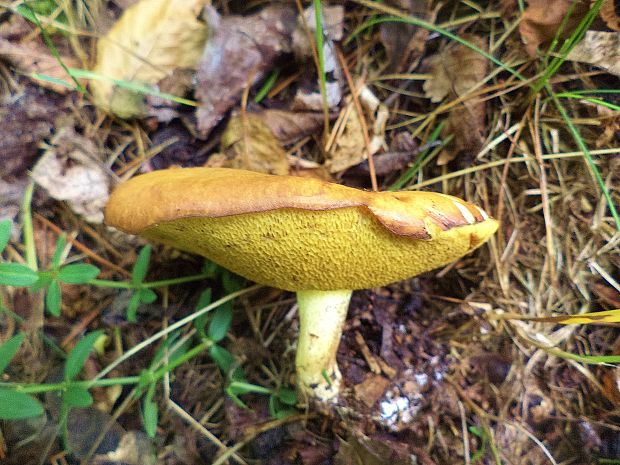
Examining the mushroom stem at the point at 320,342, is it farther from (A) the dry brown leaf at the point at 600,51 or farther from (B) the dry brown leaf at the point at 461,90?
(A) the dry brown leaf at the point at 600,51

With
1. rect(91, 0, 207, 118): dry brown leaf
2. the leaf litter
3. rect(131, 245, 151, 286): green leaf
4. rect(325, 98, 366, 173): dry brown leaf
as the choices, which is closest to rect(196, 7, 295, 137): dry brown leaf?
the leaf litter

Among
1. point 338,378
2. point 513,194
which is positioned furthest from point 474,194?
point 338,378

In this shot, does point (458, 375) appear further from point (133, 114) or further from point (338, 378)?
point (133, 114)

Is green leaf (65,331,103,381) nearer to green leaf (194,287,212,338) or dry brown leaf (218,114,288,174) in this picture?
green leaf (194,287,212,338)

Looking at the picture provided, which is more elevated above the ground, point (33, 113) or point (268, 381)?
point (33, 113)

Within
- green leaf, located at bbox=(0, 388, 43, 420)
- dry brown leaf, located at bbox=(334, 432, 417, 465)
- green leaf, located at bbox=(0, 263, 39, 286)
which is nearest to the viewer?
green leaf, located at bbox=(0, 388, 43, 420)

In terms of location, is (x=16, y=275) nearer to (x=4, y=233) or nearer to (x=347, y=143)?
(x=4, y=233)
